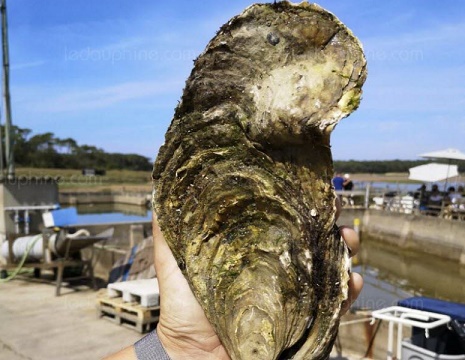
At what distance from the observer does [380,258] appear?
70.8 ft

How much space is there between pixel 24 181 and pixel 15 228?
1171 mm

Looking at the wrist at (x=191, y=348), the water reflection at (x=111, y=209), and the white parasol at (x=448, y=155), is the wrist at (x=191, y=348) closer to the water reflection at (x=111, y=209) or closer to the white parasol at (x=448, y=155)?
the white parasol at (x=448, y=155)

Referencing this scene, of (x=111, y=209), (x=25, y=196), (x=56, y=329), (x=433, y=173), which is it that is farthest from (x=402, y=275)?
(x=111, y=209)

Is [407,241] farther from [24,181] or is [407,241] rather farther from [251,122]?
[251,122]

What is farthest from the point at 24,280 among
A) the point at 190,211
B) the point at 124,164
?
the point at 124,164

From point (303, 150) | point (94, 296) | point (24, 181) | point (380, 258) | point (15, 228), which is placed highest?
point (303, 150)

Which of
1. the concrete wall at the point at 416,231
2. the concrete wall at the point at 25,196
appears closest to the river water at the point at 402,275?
the concrete wall at the point at 416,231

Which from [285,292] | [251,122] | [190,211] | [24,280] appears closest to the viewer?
[285,292]

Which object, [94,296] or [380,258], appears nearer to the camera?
[94,296]

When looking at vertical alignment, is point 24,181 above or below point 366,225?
above

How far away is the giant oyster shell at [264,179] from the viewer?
4.93 feet

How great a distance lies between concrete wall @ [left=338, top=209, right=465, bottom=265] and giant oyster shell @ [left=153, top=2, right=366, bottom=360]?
20162 mm

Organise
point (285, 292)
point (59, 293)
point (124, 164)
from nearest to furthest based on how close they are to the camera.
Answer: point (285, 292) < point (59, 293) < point (124, 164)

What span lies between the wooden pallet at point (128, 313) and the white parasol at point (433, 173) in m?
21.5
